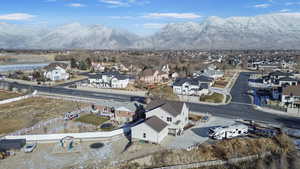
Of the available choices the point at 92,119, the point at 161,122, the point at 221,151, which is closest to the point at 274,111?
the point at 221,151

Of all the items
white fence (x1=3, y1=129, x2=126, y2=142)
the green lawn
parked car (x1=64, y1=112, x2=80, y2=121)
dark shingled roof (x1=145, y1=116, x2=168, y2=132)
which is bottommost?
white fence (x1=3, y1=129, x2=126, y2=142)

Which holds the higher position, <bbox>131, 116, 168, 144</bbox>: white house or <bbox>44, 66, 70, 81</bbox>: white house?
<bbox>44, 66, 70, 81</bbox>: white house

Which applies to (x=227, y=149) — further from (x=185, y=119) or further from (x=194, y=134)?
(x=185, y=119)

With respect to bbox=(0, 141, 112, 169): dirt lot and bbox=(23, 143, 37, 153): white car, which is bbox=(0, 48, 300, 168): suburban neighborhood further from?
bbox=(0, 141, 112, 169): dirt lot

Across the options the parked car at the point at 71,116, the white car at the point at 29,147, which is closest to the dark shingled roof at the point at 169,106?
the parked car at the point at 71,116

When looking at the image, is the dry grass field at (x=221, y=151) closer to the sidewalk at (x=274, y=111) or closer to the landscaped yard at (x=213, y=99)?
the sidewalk at (x=274, y=111)

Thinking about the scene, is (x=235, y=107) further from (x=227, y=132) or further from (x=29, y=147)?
(x=29, y=147)

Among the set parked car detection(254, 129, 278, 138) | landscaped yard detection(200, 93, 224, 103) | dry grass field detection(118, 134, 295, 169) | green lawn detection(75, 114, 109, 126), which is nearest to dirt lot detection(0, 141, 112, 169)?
dry grass field detection(118, 134, 295, 169)
